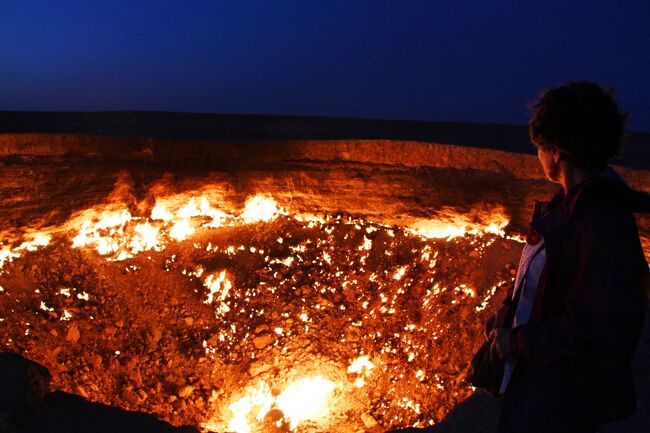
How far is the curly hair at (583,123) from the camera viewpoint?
4.65 feet

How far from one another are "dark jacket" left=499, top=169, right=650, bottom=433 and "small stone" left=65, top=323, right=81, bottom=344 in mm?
5017

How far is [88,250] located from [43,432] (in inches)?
143

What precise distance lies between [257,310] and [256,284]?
37 centimetres

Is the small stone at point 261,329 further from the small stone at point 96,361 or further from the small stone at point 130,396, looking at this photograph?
the small stone at point 96,361

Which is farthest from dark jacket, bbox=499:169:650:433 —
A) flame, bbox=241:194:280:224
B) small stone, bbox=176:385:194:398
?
flame, bbox=241:194:280:224

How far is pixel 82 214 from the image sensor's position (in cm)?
597

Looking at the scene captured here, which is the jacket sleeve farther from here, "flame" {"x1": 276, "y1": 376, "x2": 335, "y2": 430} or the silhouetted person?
"flame" {"x1": 276, "y1": 376, "x2": 335, "y2": 430}

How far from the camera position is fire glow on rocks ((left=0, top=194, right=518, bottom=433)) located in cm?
505

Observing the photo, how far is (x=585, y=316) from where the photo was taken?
4.17 ft

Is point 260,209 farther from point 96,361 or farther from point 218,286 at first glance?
point 96,361

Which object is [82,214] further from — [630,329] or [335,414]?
[630,329]

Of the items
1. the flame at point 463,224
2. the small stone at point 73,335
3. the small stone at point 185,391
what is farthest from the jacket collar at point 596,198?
the small stone at point 73,335

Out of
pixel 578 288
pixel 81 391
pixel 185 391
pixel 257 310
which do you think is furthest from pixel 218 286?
pixel 578 288

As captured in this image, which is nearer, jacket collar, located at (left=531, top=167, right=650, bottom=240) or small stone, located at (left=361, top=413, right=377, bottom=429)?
jacket collar, located at (left=531, top=167, right=650, bottom=240)
